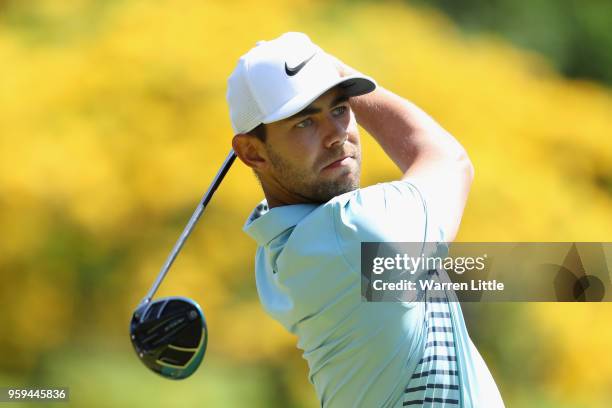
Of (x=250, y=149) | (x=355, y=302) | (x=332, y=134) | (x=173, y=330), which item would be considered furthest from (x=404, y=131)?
(x=173, y=330)

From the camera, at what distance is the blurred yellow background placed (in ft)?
15.7

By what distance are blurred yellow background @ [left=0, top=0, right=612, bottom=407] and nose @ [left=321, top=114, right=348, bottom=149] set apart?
8.68 ft

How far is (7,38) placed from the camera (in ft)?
18.4

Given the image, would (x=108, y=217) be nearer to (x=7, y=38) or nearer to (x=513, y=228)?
(x=7, y=38)

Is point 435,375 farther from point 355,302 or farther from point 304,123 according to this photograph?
point 304,123

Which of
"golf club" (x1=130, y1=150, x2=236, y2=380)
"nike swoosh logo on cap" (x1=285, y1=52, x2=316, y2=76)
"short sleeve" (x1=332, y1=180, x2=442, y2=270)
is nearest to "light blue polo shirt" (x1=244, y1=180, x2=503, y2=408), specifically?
"short sleeve" (x1=332, y1=180, x2=442, y2=270)

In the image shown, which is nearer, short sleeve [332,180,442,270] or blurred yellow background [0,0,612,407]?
short sleeve [332,180,442,270]

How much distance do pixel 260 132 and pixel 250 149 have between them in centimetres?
6

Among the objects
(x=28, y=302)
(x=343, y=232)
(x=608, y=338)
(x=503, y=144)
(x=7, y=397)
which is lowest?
(x=343, y=232)

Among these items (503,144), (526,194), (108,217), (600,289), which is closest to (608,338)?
(600,289)

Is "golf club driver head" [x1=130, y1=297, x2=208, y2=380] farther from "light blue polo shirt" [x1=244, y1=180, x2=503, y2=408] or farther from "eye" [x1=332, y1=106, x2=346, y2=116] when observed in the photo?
"eye" [x1=332, y1=106, x2=346, y2=116]

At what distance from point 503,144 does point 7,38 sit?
269cm

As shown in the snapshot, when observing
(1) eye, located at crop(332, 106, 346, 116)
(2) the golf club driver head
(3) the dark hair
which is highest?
(1) eye, located at crop(332, 106, 346, 116)

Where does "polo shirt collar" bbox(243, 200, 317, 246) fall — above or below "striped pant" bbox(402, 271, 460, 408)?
above
